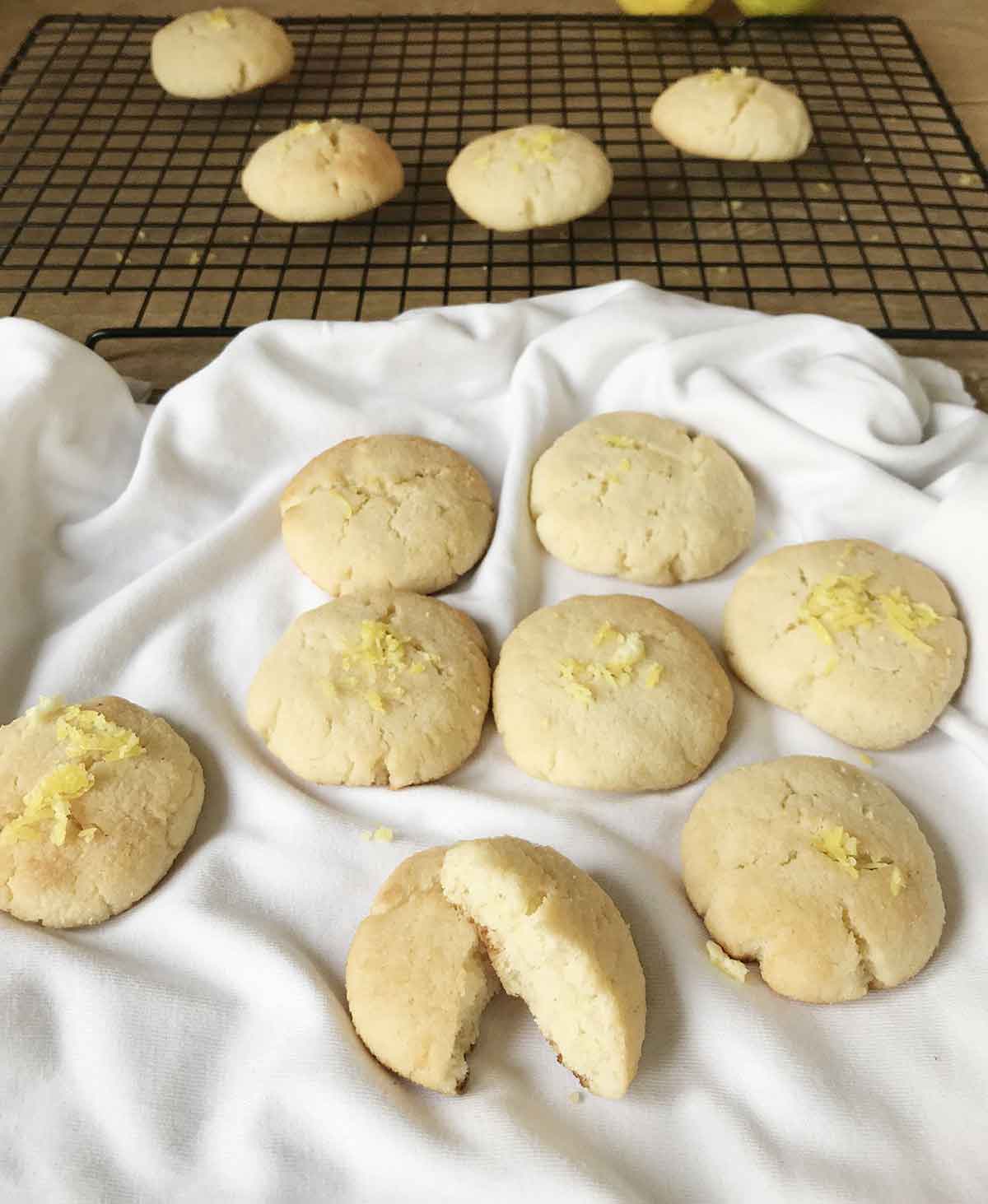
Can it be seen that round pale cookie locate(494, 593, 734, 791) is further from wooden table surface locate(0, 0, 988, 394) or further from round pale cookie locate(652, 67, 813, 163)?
wooden table surface locate(0, 0, 988, 394)

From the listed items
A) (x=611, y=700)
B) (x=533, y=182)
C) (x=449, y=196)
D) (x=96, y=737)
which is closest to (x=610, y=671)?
(x=611, y=700)

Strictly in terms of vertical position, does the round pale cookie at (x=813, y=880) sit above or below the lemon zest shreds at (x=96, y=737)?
below

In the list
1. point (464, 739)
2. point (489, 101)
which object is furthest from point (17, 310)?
point (464, 739)

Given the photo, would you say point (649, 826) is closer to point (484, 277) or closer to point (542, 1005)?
point (542, 1005)

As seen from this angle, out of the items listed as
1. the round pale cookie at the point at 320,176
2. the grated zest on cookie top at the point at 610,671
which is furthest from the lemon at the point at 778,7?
the grated zest on cookie top at the point at 610,671

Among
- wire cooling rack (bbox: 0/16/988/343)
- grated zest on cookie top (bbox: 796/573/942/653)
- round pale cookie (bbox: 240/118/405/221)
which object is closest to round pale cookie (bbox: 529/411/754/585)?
grated zest on cookie top (bbox: 796/573/942/653)

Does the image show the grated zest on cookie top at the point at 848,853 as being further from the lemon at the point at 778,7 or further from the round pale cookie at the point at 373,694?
the lemon at the point at 778,7

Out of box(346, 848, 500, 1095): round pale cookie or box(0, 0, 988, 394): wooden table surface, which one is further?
box(0, 0, 988, 394): wooden table surface
